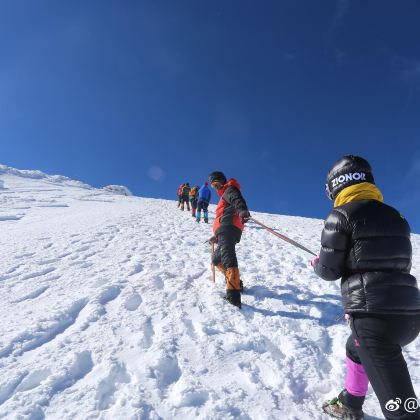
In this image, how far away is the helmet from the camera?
2.60 m

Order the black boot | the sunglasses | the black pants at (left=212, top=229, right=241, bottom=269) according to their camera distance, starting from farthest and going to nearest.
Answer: the sunglasses, the black pants at (left=212, top=229, right=241, bottom=269), the black boot

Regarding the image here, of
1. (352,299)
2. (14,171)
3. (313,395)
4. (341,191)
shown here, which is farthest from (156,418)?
(14,171)

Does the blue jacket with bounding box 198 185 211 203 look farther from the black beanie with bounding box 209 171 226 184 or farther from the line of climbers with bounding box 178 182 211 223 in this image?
the black beanie with bounding box 209 171 226 184

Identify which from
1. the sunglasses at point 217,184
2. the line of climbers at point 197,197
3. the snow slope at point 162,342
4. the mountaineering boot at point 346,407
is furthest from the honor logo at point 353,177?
the line of climbers at point 197,197

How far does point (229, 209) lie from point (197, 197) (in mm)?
13581

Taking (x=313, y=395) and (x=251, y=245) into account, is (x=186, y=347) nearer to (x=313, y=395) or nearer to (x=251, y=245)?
(x=313, y=395)

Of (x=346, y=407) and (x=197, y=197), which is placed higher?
(x=197, y=197)

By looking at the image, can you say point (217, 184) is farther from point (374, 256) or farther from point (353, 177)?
point (374, 256)

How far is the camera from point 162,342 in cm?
383

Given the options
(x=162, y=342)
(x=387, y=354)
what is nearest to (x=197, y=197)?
(x=162, y=342)

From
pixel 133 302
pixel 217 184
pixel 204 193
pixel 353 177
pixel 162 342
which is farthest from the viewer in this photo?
pixel 204 193

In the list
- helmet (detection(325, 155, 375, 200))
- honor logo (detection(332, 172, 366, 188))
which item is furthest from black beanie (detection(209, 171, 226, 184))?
honor logo (detection(332, 172, 366, 188))

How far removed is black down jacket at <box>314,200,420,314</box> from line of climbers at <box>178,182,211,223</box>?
1395 centimetres

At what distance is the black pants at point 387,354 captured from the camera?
2045 millimetres
